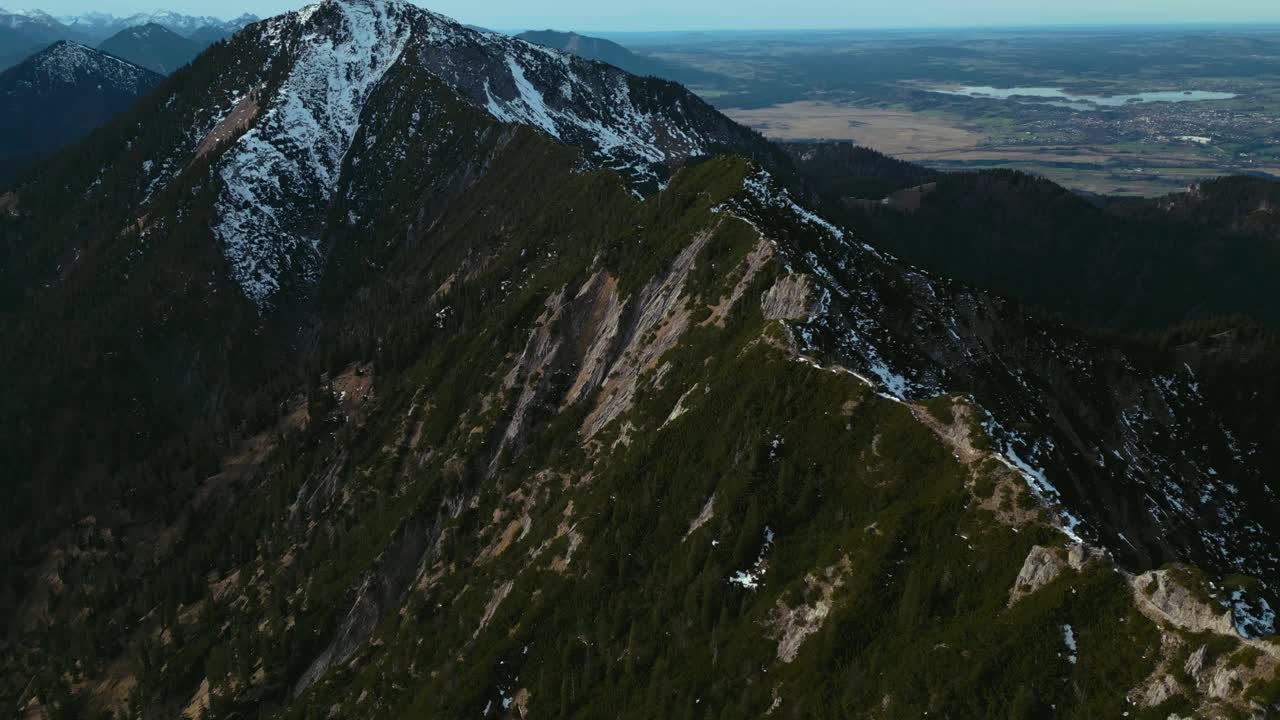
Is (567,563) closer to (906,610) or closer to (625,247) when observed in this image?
(906,610)

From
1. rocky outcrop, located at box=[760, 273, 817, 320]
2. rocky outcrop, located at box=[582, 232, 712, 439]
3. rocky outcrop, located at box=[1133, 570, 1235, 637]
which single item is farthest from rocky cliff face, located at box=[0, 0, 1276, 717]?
rocky outcrop, located at box=[582, 232, 712, 439]

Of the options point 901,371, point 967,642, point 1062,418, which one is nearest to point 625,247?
point 901,371

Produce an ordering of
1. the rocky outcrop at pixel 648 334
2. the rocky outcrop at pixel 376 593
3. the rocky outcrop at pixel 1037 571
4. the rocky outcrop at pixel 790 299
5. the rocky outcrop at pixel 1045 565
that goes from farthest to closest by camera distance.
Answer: the rocky outcrop at pixel 376 593, the rocky outcrop at pixel 648 334, the rocky outcrop at pixel 790 299, the rocky outcrop at pixel 1037 571, the rocky outcrop at pixel 1045 565

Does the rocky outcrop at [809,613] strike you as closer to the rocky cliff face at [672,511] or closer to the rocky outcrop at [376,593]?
the rocky cliff face at [672,511]

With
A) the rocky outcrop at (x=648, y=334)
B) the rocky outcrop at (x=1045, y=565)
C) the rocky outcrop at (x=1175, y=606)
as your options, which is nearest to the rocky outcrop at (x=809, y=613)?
the rocky outcrop at (x=1045, y=565)

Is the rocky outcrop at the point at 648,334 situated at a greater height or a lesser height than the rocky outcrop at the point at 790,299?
lesser

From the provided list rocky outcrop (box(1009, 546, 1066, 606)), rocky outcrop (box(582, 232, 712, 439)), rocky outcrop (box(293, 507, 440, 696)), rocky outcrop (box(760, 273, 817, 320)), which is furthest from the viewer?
rocky outcrop (box(293, 507, 440, 696))

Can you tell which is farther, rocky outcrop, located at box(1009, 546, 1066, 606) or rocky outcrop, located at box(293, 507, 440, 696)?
rocky outcrop, located at box(293, 507, 440, 696)

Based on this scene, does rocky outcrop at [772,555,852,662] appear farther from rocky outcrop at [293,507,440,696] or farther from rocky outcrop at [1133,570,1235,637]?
rocky outcrop at [293,507,440,696]

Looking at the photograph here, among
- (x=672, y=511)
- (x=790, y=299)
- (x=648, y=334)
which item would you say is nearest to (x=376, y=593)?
(x=648, y=334)
